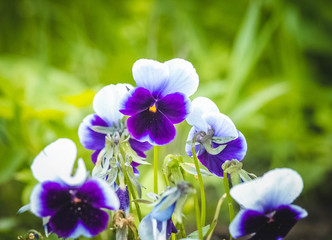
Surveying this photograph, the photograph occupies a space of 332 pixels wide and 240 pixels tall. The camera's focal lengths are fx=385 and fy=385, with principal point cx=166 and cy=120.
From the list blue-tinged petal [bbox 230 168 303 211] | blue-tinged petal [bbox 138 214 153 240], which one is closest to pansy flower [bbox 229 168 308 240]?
blue-tinged petal [bbox 230 168 303 211]

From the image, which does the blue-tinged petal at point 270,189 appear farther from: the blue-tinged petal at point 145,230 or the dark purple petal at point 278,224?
the blue-tinged petal at point 145,230

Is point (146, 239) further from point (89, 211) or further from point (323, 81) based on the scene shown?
point (323, 81)

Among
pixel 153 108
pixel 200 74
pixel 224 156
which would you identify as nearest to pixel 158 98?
pixel 153 108

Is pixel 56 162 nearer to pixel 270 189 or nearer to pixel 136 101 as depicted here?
pixel 136 101

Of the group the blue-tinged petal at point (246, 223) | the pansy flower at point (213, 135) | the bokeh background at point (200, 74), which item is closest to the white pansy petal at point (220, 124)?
the pansy flower at point (213, 135)

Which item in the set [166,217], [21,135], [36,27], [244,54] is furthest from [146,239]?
[36,27]
